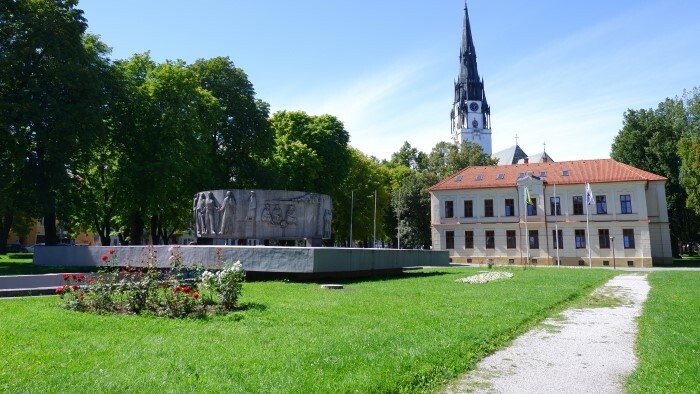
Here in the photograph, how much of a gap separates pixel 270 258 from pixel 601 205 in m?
38.1

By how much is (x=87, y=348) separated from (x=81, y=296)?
3.99 m

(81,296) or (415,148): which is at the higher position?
(415,148)

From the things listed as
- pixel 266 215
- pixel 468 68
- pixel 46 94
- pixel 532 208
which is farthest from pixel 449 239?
pixel 468 68

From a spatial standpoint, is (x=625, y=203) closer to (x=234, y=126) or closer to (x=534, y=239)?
(x=534, y=239)

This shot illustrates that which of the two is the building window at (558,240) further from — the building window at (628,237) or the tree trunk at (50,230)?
the tree trunk at (50,230)

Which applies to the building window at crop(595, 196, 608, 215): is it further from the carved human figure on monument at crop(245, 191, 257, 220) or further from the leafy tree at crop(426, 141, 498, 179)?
the carved human figure on monument at crop(245, 191, 257, 220)

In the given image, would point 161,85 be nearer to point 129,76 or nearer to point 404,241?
point 129,76

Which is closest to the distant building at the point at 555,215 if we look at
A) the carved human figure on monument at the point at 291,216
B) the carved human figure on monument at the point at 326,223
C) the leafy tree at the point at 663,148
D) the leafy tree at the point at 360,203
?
the leafy tree at the point at 663,148

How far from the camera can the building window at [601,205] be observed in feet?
147

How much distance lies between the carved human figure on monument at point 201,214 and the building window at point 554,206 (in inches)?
1387

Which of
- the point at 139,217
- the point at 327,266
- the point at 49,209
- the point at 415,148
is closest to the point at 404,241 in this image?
the point at 415,148

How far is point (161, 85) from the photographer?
108ft

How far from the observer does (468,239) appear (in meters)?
48.8

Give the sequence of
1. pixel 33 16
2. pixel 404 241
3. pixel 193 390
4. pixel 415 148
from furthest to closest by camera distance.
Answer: pixel 415 148
pixel 404 241
pixel 33 16
pixel 193 390
